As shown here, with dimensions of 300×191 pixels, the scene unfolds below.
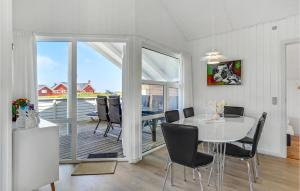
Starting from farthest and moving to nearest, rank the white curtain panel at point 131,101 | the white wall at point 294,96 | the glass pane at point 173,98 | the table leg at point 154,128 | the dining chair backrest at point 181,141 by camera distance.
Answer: the white wall at point 294,96, the glass pane at point 173,98, the table leg at point 154,128, the white curtain panel at point 131,101, the dining chair backrest at point 181,141

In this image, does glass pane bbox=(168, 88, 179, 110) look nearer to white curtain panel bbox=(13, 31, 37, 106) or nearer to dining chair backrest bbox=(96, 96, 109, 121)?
dining chair backrest bbox=(96, 96, 109, 121)

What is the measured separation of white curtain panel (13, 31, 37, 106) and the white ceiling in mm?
2670

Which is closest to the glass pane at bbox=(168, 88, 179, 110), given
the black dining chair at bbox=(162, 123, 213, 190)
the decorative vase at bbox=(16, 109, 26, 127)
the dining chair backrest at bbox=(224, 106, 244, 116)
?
the dining chair backrest at bbox=(224, 106, 244, 116)

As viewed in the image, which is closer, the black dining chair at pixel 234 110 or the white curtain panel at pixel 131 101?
the white curtain panel at pixel 131 101

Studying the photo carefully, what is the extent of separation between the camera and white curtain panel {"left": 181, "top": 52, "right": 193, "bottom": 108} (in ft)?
15.0

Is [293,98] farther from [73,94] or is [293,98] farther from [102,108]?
[73,94]

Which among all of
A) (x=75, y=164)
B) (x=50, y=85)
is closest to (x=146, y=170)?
(x=75, y=164)

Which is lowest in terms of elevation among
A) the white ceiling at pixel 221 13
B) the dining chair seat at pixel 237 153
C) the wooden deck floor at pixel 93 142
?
the wooden deck floor at pixel 93 142

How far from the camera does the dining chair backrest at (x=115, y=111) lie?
3748 mm

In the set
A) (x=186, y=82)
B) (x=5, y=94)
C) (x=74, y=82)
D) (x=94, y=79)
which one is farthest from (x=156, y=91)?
(x=5, y=94)

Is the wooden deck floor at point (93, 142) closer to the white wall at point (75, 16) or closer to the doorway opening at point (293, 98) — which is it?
the white wall at point (75, 16)

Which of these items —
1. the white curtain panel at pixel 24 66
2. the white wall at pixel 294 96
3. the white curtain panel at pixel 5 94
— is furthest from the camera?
the white wall at pixel 294 96

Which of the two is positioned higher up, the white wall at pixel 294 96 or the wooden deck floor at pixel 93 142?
the white wall at pixel 294 96

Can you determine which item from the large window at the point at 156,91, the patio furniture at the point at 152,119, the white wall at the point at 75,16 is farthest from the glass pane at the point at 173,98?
the white wall at the point at 75,16
